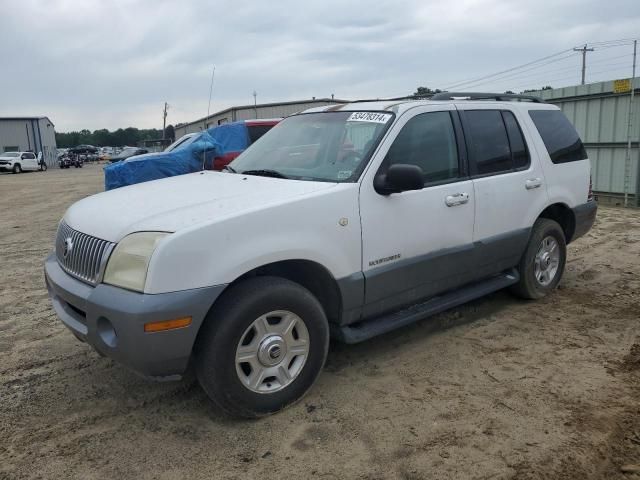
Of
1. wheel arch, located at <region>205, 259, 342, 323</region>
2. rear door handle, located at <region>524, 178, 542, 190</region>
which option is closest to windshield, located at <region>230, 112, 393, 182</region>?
wheel arch, located at <region>205, 259, 342, 323</region>

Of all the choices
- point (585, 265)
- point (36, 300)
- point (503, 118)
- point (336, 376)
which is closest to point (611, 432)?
point (336, 376)

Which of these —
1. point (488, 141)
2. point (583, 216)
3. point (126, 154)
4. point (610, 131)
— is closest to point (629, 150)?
point (610, 131)

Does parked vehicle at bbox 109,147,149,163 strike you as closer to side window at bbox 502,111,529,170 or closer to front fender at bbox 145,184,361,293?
side window at bbox 502,111,529,170

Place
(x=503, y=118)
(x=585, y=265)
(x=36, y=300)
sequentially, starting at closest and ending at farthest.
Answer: (x=503, y=118)
(x=36, y=300)
(x=585, y=265)

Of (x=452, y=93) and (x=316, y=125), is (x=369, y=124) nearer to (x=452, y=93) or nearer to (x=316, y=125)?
(x=316, y=125)

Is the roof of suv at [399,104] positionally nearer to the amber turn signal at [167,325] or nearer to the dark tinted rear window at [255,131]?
the amber turn signal at [167,325]

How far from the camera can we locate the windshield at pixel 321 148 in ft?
12.0

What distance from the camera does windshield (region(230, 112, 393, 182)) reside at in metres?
3.66

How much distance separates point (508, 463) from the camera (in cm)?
269

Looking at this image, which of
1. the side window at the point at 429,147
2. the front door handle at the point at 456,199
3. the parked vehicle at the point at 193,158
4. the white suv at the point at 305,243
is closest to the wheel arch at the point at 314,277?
the white suv at the point at 305,243

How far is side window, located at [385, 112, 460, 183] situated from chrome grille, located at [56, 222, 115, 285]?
1916mm

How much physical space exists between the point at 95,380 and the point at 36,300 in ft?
7.53

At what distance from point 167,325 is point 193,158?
264 inches

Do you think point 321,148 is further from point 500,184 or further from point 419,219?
point 500,184
